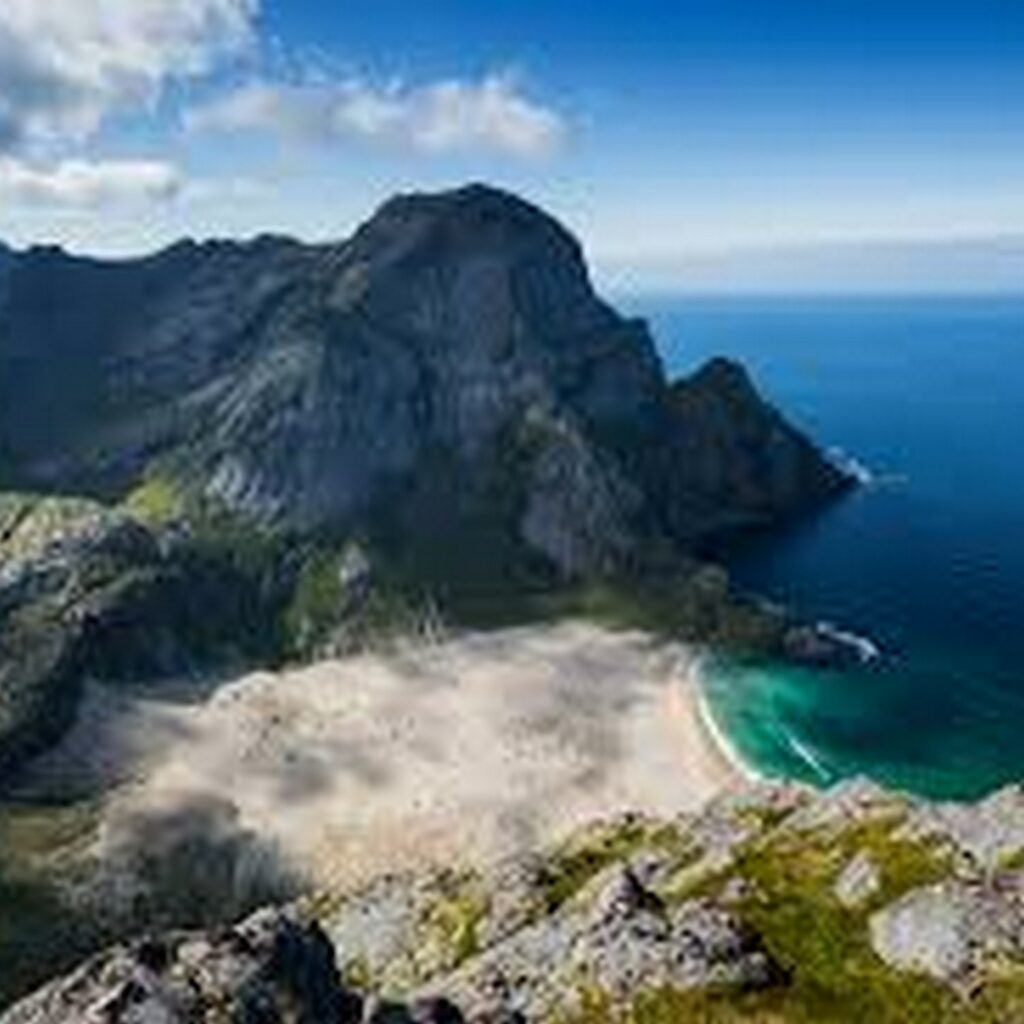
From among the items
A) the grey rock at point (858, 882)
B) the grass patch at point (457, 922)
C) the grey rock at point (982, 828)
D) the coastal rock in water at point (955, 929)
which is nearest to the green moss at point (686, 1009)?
the coastal rock in water at point (955, 929)

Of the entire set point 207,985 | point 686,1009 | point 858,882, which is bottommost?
point 858,882

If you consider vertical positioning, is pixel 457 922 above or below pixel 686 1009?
below

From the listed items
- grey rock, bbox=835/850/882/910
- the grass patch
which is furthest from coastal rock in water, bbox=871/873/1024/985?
the grass patch

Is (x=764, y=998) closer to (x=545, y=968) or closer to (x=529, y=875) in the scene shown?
(x=545, y=968)

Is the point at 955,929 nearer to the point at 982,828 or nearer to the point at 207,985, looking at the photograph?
the point at 982,828

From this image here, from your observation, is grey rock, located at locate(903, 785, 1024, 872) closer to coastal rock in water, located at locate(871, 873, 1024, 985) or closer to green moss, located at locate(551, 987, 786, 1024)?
coastal rock in water, located at locate(871, 873, 1024, 985)

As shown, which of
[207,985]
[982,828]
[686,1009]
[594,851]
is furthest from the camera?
[594,851]

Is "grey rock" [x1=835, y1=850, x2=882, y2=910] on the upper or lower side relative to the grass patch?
upper

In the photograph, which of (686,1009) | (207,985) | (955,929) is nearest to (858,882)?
(955,929)
